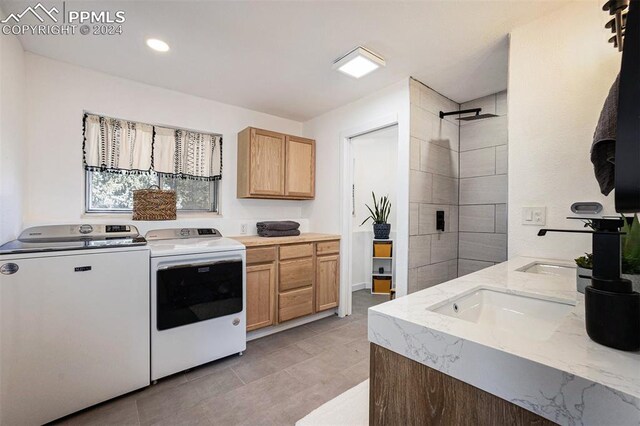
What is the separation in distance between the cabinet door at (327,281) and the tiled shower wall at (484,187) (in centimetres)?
140

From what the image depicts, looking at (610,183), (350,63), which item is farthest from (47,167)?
(610,183)

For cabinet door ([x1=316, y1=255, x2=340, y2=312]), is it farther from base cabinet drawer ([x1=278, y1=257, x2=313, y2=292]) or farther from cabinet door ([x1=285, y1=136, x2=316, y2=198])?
cabinet door ([x1=285, y1=136, x2=316, y2=198])

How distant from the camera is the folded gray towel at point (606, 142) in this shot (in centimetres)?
86

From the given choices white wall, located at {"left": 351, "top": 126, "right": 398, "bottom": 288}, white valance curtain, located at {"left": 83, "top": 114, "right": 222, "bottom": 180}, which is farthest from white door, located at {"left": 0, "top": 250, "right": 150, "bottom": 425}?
white wall, located at {"left": 351, "top": 126, "right": 398, "bottom": 288}

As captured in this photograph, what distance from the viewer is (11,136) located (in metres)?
1.75

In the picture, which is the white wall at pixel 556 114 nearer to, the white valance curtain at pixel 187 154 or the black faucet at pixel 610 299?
the black faucet at pixel 610 299

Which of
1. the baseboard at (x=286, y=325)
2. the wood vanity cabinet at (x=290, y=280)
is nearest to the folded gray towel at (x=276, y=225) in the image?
the wood vanity cabinet at (x=290, y=280)

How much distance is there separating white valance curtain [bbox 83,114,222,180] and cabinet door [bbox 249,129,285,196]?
0.42 meters

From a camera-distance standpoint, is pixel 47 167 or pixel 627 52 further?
pixel 47 167

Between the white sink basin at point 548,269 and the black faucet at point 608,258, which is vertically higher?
the black faucet at point 608,258

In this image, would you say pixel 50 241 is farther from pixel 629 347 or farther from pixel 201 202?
pixel 629 347

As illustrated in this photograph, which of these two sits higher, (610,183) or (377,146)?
(377,146)

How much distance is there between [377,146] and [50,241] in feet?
13.6

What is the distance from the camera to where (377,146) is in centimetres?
457
